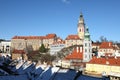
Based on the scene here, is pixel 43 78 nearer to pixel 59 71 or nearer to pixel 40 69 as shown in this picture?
pixel 59 71

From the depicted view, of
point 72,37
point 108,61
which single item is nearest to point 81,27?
point 72,37

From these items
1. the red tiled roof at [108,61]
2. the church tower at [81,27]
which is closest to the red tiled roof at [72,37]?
the church tower at [81,27]

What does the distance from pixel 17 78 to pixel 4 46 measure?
164 m

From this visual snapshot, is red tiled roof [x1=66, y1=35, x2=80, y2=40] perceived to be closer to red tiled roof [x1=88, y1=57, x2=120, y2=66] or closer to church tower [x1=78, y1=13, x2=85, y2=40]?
church tower [x1=78, y1=13, x2=85, y2=40]

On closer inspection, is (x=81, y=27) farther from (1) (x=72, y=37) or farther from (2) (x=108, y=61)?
(2) (x=108, y=61)

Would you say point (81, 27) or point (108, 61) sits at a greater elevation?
point (81, 27)

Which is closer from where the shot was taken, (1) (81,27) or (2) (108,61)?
(2) (108,61)

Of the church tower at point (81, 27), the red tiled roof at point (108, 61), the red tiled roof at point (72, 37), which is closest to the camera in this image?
the red tiled roof at point (108, 61)

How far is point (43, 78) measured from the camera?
3481cm

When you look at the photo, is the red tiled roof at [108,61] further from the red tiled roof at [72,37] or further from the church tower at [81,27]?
the church tower at [81,27]

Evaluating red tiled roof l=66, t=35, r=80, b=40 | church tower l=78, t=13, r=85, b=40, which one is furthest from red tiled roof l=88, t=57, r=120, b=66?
church tower l=78, t=13, r=85, b=40

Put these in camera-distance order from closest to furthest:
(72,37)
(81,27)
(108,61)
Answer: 1. (108,61)
2. (72,37)
3. (81,27)

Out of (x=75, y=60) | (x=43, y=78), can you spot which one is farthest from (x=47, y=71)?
(x=75, y=60)

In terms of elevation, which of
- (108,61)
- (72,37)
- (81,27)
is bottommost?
(108,61)
